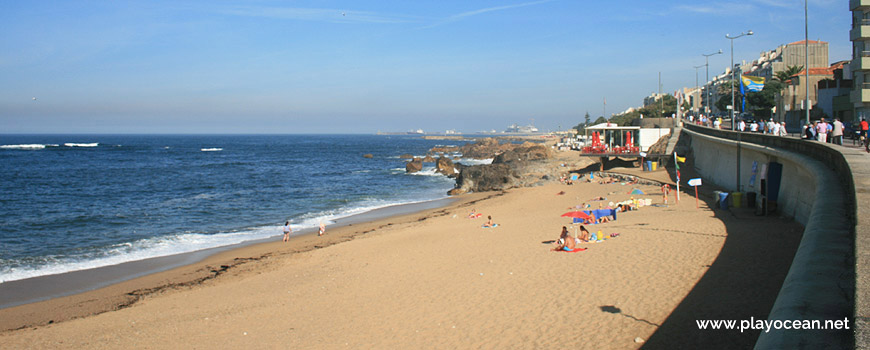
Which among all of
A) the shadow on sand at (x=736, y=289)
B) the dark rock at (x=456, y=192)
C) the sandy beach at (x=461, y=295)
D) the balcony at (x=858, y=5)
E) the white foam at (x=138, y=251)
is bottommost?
the dark rock at (x=456, y=192)

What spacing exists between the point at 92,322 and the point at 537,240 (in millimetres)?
11110

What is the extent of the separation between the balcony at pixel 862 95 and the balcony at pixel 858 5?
3.81 metres

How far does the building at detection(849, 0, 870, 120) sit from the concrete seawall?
15634 mm

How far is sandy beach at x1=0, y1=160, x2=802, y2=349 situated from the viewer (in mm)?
9320

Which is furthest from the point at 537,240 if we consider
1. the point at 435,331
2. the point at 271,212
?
the point at 271,212

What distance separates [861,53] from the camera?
2966 centimetres

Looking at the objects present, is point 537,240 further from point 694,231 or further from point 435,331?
point 435,331

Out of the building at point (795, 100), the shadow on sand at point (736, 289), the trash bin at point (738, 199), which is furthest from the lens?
the building at point (795, 100)

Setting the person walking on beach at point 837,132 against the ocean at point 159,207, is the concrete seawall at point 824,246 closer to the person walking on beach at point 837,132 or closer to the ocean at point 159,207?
the person walking on beach at point 837,132

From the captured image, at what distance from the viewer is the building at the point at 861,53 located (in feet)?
93.5

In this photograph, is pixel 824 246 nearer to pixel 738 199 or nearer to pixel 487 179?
pixel 738 199

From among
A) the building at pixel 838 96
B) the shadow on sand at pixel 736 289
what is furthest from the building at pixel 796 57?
the shadow on sand at pixel 736 289

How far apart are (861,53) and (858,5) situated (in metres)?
2.60

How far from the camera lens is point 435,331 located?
385 inches
